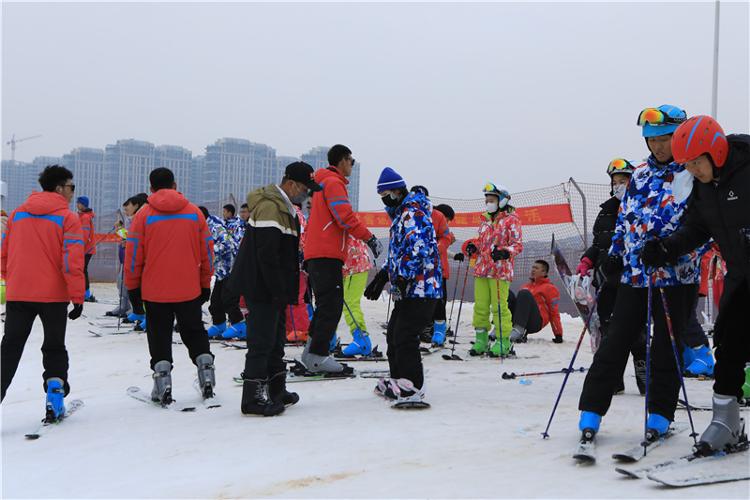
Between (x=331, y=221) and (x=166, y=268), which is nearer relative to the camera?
(x=166, y=268)

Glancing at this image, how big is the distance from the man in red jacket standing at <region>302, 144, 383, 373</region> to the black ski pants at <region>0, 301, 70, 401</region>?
2.16 metres

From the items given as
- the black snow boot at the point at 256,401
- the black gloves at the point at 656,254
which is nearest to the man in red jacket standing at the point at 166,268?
the black snow boot at the point at 256,401

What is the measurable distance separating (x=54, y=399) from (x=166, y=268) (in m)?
1.26

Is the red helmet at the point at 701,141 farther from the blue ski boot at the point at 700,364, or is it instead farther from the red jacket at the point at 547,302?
the red jacket at the point at 547,302

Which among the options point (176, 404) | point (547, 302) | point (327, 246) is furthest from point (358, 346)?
point (547, 302)

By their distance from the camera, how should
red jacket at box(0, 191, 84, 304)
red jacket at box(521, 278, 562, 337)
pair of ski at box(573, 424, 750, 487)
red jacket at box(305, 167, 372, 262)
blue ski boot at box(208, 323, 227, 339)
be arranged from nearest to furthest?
1. pair of ski at box(573, 424, 750, 487)
2. red jacket at box(0, 191, 84, 304)
3. red jacket at box(305, 167, 372, 262)
4. blue ski boot at box(208, 323, 227, 339)
5. red jacket at box(521, 278, 562, 337)

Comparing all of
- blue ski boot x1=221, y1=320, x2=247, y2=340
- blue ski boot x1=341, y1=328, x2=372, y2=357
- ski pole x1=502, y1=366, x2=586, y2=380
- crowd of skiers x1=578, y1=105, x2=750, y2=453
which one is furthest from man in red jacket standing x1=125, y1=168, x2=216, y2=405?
blue ski boot x1=221, y1=320, x2=247, y2=340

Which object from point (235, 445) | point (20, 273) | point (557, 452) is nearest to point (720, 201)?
point (557, 452)

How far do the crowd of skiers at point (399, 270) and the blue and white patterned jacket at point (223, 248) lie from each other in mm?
2332

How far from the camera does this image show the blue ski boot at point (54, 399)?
5.18m

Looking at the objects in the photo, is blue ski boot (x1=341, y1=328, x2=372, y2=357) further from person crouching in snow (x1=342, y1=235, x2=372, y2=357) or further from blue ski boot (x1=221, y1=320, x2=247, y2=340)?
blue ski boot (x1=221, y1=320, x2=247, y2=340)

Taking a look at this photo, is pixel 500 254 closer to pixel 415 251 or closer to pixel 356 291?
pixel 356 291

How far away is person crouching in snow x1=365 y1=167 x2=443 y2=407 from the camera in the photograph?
539cm

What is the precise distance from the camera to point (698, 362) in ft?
22.2
